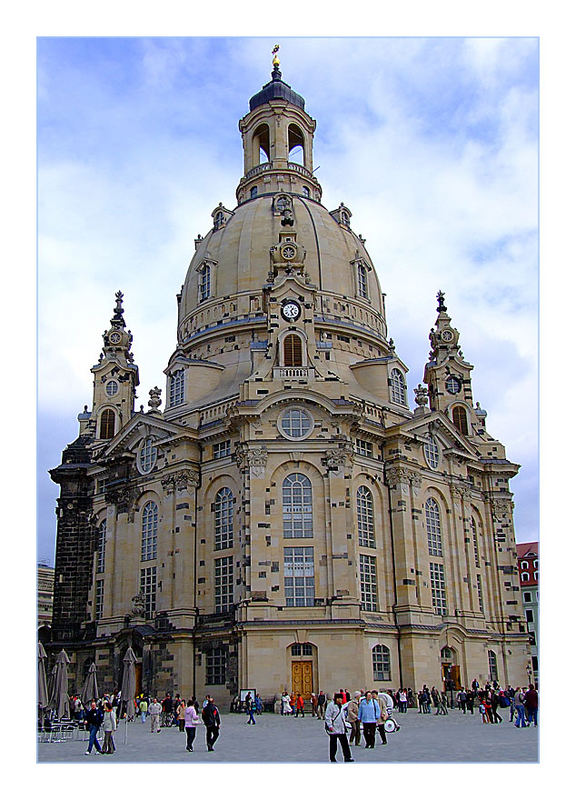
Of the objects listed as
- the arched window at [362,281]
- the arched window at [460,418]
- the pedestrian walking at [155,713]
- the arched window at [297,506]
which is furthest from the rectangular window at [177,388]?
the pedestrian walking at [155,713]

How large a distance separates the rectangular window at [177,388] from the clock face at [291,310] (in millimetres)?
11008

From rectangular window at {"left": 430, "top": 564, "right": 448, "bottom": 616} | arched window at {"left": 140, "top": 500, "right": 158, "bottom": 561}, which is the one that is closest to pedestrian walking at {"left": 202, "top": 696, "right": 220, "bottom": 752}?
arched window at {"left": 140, "top": 500, "right": 158, "bottom": 561}

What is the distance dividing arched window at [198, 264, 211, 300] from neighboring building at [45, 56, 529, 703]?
19cm

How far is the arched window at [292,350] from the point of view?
56.0 m

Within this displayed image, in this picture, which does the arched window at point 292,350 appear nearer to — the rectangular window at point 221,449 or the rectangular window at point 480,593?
the rectangular window at point 221,449

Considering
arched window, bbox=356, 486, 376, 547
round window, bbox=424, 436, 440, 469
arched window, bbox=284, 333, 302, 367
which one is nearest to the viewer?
arched window, bbox=356, 486, 376, 547

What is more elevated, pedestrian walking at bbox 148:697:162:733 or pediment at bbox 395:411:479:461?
pediment at bbox 395:411:479:461

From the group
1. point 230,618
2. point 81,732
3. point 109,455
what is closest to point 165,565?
point 230,618

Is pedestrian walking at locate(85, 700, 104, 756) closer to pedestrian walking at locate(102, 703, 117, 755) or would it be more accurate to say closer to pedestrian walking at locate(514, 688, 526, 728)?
pedestrian walking at locate(102, 703, 117, 755)

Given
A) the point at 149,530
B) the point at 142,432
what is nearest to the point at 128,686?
the point at 149,530

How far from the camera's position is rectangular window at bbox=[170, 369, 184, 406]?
208ft

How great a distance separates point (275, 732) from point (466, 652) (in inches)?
1099

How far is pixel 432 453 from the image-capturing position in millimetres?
62062

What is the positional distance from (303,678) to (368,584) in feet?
28.7
